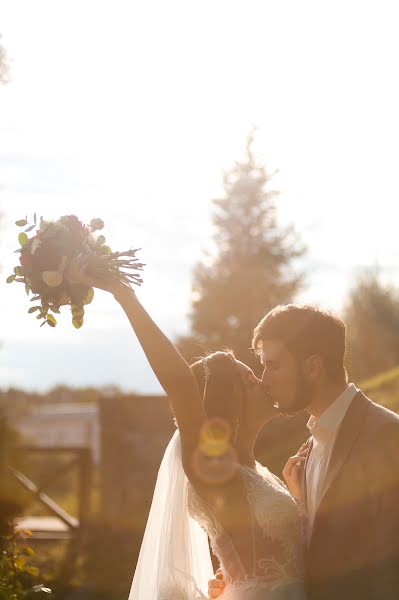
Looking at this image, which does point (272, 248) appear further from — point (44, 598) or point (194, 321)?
point (44, 598)

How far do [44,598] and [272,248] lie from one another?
38.5m

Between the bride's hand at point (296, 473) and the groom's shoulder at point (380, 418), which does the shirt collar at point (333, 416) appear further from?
the bride's hand at point (296, 473)

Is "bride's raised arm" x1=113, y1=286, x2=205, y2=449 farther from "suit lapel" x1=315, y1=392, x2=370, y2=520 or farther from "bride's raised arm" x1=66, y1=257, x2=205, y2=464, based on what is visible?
"suit lapel" x1=315, y1=392, x2=370, y2=520

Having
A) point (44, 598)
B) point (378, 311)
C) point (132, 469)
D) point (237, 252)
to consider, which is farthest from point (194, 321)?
point (44, 598)

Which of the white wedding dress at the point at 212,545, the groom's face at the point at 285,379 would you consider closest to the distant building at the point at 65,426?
the white wedding dress at the point at 212,545

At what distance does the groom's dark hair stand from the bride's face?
0.41 meters

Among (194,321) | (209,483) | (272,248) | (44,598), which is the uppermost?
(272,248)

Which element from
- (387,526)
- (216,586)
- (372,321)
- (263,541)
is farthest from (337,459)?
(372,321)

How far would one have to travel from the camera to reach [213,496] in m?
4.84

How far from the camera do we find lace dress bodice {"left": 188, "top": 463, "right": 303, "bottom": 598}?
16.2ft

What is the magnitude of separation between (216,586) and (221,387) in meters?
1.23

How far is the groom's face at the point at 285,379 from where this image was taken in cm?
495

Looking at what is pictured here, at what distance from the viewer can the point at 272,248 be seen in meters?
44.5

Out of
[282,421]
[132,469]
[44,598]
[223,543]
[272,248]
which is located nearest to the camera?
[223,543]
